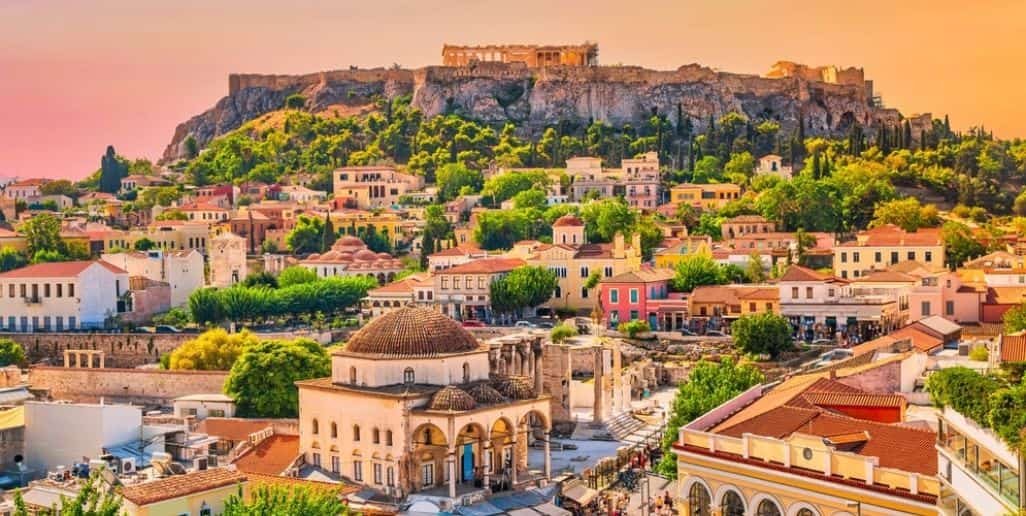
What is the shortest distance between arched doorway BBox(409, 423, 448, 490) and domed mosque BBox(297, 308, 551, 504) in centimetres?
3

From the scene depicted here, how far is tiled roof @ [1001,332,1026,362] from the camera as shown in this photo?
1047 inches

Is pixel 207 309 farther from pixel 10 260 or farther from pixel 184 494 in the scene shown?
pixel 184 494

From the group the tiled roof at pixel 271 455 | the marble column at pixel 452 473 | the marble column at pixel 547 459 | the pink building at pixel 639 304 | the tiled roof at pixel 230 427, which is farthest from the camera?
the pink building at pixel 639 304

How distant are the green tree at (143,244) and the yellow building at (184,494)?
6325 cm

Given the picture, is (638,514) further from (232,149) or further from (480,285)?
(232,149)

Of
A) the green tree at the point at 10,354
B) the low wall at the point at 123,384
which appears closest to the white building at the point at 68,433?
the low wall at the point at 123,384

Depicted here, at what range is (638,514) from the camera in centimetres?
3741

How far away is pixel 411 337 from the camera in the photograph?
40906 mm

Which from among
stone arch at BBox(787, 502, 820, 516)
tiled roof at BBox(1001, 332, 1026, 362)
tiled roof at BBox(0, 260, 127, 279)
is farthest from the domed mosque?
tiled roof at BBox(0, 260, 127, 279)

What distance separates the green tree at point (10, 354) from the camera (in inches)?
2645

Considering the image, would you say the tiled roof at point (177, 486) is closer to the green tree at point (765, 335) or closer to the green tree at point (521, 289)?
the green tree at point (765, 335)

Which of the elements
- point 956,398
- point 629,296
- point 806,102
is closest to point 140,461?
point 956,398

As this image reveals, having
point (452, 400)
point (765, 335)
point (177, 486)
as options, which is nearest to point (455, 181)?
point (765, 335)

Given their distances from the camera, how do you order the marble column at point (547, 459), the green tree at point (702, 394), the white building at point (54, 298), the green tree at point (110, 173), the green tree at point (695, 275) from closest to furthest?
the green tree at point (702, 394)
the marble column at point (547, 459)
the green tree at point (695, 275)
the white building at point (54, 298)
the green tree at point (110, 173)
